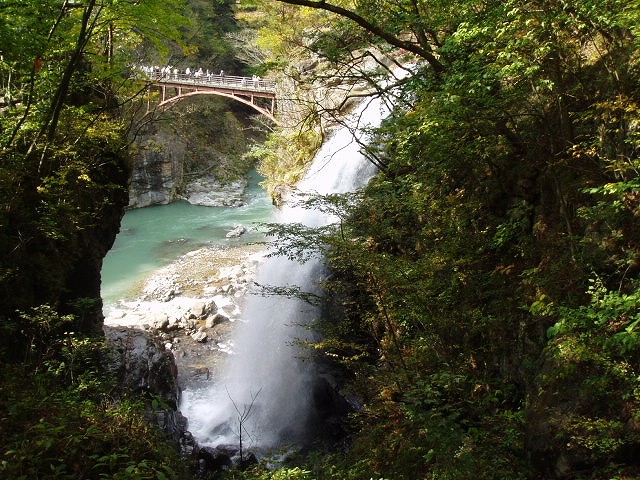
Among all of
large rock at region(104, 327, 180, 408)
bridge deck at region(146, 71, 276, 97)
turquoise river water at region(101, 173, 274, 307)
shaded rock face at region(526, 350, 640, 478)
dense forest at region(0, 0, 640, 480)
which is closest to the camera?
shaded rock face at region(526, 350, 640, 478)

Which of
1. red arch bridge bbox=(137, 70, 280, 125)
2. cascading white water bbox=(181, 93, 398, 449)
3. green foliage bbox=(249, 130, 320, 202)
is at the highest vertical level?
red arch bridge bbox=(137, 70, 280, 125)

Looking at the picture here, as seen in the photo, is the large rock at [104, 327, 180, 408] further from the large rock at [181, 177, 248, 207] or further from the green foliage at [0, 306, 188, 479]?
the large rock at [181, 177, 248, 207]

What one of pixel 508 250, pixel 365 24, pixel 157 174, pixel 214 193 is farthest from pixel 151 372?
pixel 157 174

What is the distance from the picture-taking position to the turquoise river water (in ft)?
51.8

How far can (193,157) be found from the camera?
28.7 m

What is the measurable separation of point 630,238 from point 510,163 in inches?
85.4

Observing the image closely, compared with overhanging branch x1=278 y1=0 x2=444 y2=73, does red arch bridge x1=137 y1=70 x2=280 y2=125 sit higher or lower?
higher

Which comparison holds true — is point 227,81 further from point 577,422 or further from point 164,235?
point 577,422

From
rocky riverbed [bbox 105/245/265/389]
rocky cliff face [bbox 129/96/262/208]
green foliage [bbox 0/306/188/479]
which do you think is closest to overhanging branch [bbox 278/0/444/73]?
green foliage [bbox 0/306/188/479]

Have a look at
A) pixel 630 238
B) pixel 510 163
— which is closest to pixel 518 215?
pixel 510 163

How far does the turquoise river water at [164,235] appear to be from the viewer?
51.8 feet

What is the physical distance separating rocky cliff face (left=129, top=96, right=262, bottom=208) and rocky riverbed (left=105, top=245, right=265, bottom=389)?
9.72 m

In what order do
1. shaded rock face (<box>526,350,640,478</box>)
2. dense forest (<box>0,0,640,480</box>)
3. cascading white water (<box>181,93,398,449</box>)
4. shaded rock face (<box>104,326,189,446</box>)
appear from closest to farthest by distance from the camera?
shaded rock face (<box>526,350,640,478</box>), dense forest (<box>0,0,640,480</box>), shaded rock face (<box>104,326,189,446</box>), cascading white water (<box>181,93,398,449</box>)

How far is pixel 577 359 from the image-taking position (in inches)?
130
